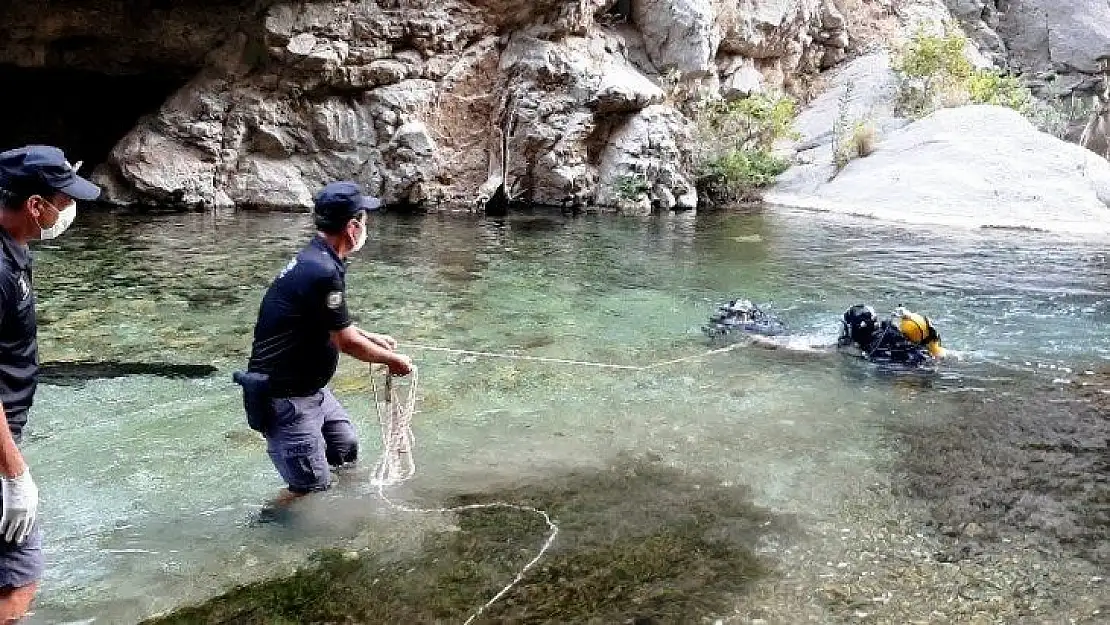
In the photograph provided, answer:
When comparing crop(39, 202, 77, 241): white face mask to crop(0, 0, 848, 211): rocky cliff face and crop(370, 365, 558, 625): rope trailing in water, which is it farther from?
crop(0, 0, 848, 211): rocky cliff face

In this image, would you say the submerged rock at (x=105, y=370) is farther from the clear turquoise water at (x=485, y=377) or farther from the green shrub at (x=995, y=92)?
the green shrub at (x=995, y=92)

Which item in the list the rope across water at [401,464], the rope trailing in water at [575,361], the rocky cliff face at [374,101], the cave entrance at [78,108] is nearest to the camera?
the rope across water at [401,464]

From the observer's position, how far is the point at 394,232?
16016 mm

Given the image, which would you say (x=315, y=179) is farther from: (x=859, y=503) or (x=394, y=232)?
(x=859, y=503)

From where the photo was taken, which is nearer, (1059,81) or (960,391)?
(960,391)

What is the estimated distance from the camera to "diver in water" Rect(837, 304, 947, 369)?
693cm

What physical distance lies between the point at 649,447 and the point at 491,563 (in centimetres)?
169

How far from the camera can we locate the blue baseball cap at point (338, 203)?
12.5 feet

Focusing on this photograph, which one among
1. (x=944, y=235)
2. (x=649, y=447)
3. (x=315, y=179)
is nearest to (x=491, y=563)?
(x=649, y=447)

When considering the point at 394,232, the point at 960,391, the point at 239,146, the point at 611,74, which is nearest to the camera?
the point at 960,391

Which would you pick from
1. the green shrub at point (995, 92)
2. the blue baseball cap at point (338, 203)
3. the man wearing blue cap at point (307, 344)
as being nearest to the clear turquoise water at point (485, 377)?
the man wearing blue cap at point (307, 344)

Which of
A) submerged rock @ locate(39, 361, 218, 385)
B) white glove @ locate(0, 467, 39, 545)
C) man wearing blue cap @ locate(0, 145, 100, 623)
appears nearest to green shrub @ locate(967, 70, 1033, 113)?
submerged rock @ locate(39, 361, 218, 385)

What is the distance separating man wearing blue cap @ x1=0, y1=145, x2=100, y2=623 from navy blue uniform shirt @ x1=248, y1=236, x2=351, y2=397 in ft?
3.62

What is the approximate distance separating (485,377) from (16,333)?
4010 millimetres
